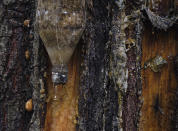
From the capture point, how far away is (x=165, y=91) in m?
1.18

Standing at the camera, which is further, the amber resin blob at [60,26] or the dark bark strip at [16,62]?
the dark bark strip at [16,62]

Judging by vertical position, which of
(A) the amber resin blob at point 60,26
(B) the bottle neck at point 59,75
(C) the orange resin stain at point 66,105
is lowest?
(C) the orange resin stain at point 66,105

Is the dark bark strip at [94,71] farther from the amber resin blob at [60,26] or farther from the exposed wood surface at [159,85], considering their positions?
the exposed wood surface at [159,85]

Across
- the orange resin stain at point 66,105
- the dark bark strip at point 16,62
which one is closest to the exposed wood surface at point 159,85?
the orange resin stain at point 66,105

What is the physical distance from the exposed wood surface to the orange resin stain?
1.24 ft

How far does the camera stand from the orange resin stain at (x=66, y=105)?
1137 mm

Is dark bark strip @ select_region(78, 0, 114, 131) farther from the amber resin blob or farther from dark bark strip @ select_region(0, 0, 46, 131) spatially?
dark bark strip @ select_region(0, 0, 46, 131)

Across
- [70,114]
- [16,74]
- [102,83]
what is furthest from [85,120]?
[16,74]

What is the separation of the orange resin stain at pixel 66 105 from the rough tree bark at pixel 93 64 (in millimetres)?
11

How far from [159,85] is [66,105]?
1.78 ft

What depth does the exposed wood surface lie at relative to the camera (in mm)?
1151

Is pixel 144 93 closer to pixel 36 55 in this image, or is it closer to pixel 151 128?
pixel 151 128

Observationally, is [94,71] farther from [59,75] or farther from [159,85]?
[159,85]

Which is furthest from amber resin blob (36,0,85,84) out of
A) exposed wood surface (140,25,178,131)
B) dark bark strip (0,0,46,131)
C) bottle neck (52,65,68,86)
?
exposed wood surface (140,25,178,131)
